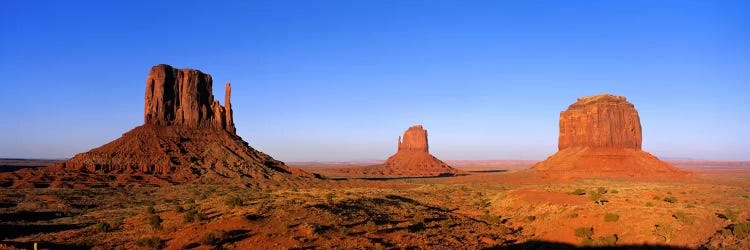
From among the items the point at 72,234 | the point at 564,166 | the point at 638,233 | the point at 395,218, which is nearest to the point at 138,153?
the point at 72,234

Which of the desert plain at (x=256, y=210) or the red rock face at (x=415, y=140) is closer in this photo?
the desert plain at (x=256, y=210)

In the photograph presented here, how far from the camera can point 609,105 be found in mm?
88312

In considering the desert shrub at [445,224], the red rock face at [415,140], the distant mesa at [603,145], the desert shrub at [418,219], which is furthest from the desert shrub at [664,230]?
the red rock face at [415,140]

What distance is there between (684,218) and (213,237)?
63.2 feet

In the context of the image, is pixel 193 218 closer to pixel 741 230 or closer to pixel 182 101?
pixel 741 230

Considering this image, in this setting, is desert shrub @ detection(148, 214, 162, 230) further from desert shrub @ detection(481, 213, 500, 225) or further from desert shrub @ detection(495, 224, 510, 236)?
desert shrub @ detection(481, 213, 500, 225)

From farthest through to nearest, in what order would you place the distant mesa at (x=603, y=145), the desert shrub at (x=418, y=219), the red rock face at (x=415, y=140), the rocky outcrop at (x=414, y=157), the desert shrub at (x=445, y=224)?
the red rock face at (x=415, y=140) < the rocky outcrop at (x=414, y=157) < the distant mesa at (x=603, y=145) < the desert shrub at (x=418, y=219) < the desert shrub at (x=445, y=224)

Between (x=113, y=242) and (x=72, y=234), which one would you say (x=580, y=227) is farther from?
(x=72, y=234)

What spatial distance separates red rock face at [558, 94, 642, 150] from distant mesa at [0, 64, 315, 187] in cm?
5847

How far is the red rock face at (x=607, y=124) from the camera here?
85750 millimetres

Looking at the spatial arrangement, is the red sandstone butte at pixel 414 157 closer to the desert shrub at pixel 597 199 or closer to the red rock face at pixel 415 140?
the red rock face at pixel 415 140

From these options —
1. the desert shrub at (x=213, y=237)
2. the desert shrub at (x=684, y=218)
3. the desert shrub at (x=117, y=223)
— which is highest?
the desert shrub at (x=684, y=218)

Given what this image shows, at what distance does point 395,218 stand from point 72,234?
15.1 meters

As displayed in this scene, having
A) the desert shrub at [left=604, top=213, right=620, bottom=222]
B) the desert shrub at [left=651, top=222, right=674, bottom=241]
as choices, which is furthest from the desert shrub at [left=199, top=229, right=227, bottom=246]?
the desert shrub at [left=604, top=213, right=620, bottom=222]
